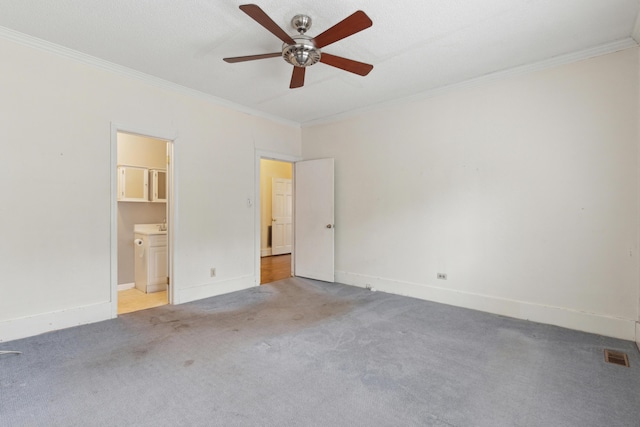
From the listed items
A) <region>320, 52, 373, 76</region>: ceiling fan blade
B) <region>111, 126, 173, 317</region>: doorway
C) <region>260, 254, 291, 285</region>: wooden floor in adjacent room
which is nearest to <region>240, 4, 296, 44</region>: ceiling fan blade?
<region>320, 52, 373, 76</region>: ceiling fan blade

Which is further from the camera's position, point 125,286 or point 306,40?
point 125,286

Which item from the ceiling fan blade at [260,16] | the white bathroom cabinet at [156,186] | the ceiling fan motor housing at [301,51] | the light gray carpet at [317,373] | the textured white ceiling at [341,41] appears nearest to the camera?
the light gray carpet at [317,373]

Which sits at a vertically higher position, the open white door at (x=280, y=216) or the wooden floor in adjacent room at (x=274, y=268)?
the open white door at (x=280, y=216)

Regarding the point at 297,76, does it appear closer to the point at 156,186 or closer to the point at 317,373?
the point at 317,373

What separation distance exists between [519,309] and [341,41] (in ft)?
10.5

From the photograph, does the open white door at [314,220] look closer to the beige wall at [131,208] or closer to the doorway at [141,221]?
the doorway at [141,221]

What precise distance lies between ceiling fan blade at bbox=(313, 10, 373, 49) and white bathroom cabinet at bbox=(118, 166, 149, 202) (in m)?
3.49

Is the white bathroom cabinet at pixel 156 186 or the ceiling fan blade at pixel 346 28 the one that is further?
the white bathroom cabinet at pixel 156 186

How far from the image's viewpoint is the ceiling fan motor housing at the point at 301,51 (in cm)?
236

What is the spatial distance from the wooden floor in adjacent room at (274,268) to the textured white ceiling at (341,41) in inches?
119

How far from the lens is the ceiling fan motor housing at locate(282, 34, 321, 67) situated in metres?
2.36

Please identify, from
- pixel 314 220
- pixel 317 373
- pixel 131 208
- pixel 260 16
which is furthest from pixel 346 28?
pixel 131 208

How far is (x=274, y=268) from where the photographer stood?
19.6ft

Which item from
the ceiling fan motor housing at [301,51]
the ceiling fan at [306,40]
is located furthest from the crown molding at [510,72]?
the ceiling fan motor housing at [301,51]
